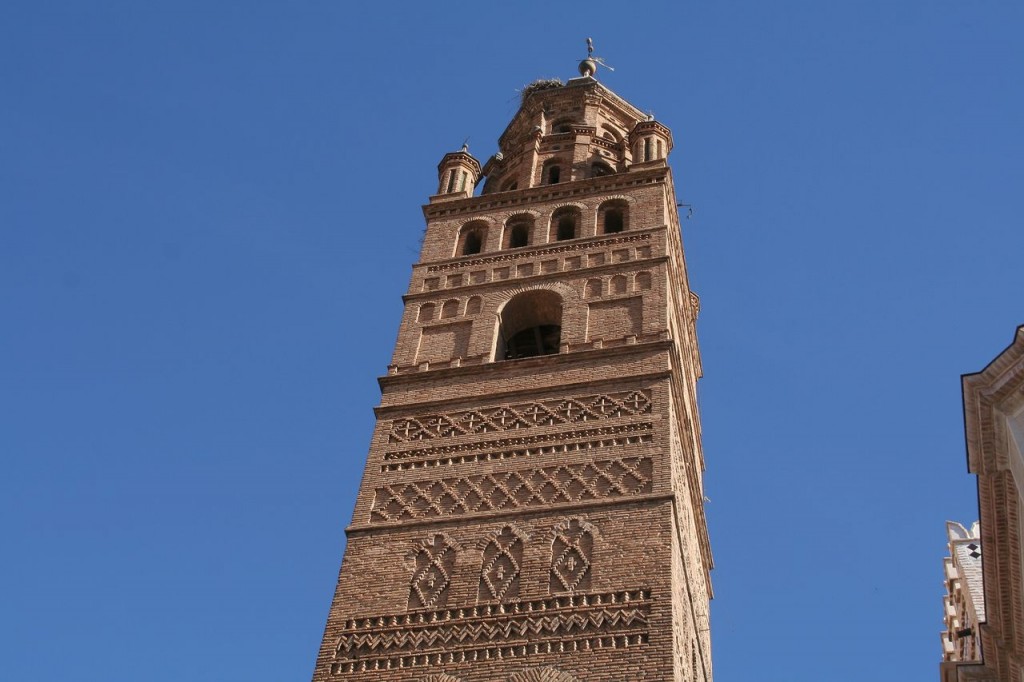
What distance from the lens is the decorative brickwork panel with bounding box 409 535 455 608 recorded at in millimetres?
14570

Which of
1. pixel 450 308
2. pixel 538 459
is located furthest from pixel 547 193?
pixel 538 459

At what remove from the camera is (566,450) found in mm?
16109

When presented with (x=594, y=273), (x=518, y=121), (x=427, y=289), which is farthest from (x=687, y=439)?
(x=518, y=121)

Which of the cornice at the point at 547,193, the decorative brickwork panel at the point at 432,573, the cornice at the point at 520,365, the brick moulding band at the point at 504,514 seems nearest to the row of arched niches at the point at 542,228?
the cornice at the point at 547,193

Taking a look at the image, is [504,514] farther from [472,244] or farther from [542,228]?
[472,244]

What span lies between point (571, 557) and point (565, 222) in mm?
8337

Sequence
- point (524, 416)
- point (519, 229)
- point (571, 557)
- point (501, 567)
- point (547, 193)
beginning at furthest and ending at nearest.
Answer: point (547, 193), point (519, 229), point (524, 416), point (501, 567), point (571, 557)

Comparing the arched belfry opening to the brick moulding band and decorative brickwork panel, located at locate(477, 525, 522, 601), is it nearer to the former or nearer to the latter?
the brick moulding band

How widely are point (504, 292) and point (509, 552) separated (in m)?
5.63

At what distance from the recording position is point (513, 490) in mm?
15727

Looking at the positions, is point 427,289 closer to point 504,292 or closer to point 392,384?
point 504,292

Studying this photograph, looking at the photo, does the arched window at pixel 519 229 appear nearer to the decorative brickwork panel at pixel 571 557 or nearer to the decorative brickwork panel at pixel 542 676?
the decorative brickwork panel at pixel 571 557

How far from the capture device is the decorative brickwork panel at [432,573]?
14.6m

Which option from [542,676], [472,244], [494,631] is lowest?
[542,676]
